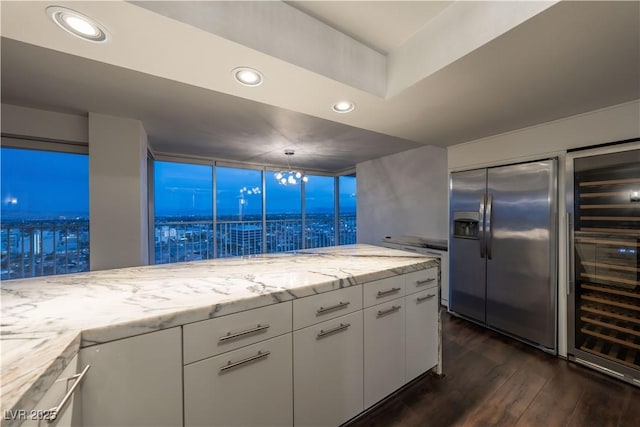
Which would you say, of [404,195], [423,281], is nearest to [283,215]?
[404,195]

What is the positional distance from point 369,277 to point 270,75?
134 cm

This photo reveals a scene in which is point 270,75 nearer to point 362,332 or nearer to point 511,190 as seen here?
A: point 362,332

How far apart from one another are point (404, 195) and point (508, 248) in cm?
208

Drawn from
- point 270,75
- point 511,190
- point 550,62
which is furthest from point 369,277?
point 511,190

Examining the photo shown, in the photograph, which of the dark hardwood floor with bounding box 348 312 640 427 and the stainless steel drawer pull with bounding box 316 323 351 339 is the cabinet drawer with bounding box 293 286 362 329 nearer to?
the stainless steel drawer pull with bounding box 316 323 351 339

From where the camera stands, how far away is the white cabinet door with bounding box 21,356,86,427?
0.61 m

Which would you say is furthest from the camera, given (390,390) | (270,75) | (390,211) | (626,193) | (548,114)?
(390,211)

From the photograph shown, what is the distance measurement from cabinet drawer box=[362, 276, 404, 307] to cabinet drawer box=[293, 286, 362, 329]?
7cm

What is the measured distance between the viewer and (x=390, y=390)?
1660mm

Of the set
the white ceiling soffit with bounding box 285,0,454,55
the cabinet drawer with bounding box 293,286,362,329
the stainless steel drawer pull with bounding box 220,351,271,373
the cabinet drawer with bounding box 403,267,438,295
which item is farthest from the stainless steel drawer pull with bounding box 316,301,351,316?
the white ceiling soffit with bounding box 285,0,454,55

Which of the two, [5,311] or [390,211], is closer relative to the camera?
[5,311]

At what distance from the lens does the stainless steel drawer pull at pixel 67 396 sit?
680 millimetres

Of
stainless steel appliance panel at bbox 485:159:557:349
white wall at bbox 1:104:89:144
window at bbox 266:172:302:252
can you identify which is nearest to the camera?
stainless steel appliance panel at bbox 485:159:557:349

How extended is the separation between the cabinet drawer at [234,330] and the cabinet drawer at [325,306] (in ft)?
0.21
